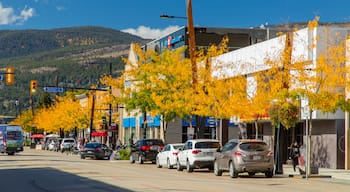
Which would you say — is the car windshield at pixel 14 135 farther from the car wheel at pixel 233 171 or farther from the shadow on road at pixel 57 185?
the shadow on road at pixel 57 185

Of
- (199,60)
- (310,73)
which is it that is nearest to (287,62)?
(310,73)

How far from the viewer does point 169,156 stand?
42.4 metres

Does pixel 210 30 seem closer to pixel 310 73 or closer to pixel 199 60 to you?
pixel 199 60

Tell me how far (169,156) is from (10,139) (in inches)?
1306

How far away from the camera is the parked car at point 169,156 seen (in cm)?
4188

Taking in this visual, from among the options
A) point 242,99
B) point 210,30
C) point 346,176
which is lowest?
point 346,176

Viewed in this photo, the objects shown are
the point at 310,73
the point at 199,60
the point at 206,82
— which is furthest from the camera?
the point at 199,60

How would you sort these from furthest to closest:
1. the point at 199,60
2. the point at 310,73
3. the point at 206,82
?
the point at 199,60
the point at 206,82
the point at 310,73

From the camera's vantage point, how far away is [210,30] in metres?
86.8

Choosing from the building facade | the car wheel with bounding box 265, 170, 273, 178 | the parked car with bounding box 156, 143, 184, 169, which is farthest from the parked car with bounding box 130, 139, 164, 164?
the building facade

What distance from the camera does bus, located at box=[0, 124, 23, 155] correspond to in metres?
71.2

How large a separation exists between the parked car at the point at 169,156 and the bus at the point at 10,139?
30689 mm

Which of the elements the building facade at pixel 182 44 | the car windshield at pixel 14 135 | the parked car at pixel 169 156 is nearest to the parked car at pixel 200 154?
the parked car at pixel 169 156

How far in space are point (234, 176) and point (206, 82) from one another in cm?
1522
